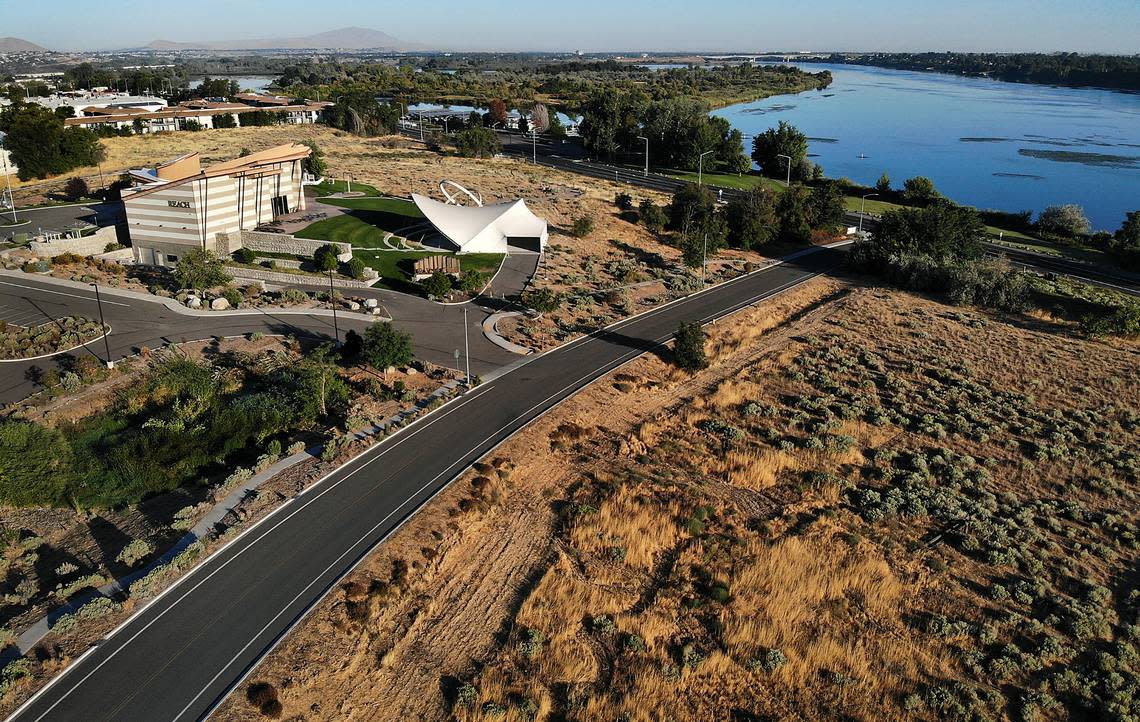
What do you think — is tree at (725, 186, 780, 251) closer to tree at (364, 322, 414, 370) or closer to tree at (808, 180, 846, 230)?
tree at (808, 180, 846, 230)

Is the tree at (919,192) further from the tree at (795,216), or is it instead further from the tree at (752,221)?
the tree at (752,221)

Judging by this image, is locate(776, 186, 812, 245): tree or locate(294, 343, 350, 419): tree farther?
locate(776, 186, 812, 245): tree

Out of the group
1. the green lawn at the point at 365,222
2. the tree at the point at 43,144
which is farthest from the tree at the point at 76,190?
the green lawn at the point at 365,222

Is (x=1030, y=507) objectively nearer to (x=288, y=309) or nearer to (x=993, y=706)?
(x=993, y=706)

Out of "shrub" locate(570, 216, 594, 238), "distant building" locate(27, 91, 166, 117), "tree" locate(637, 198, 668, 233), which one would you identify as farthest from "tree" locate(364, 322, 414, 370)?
"distant building" locate(27, 91, 166, 117)

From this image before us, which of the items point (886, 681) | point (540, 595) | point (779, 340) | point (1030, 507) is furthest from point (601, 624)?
point (779, 340)

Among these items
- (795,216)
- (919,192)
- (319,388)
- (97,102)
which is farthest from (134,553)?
(97,102)
